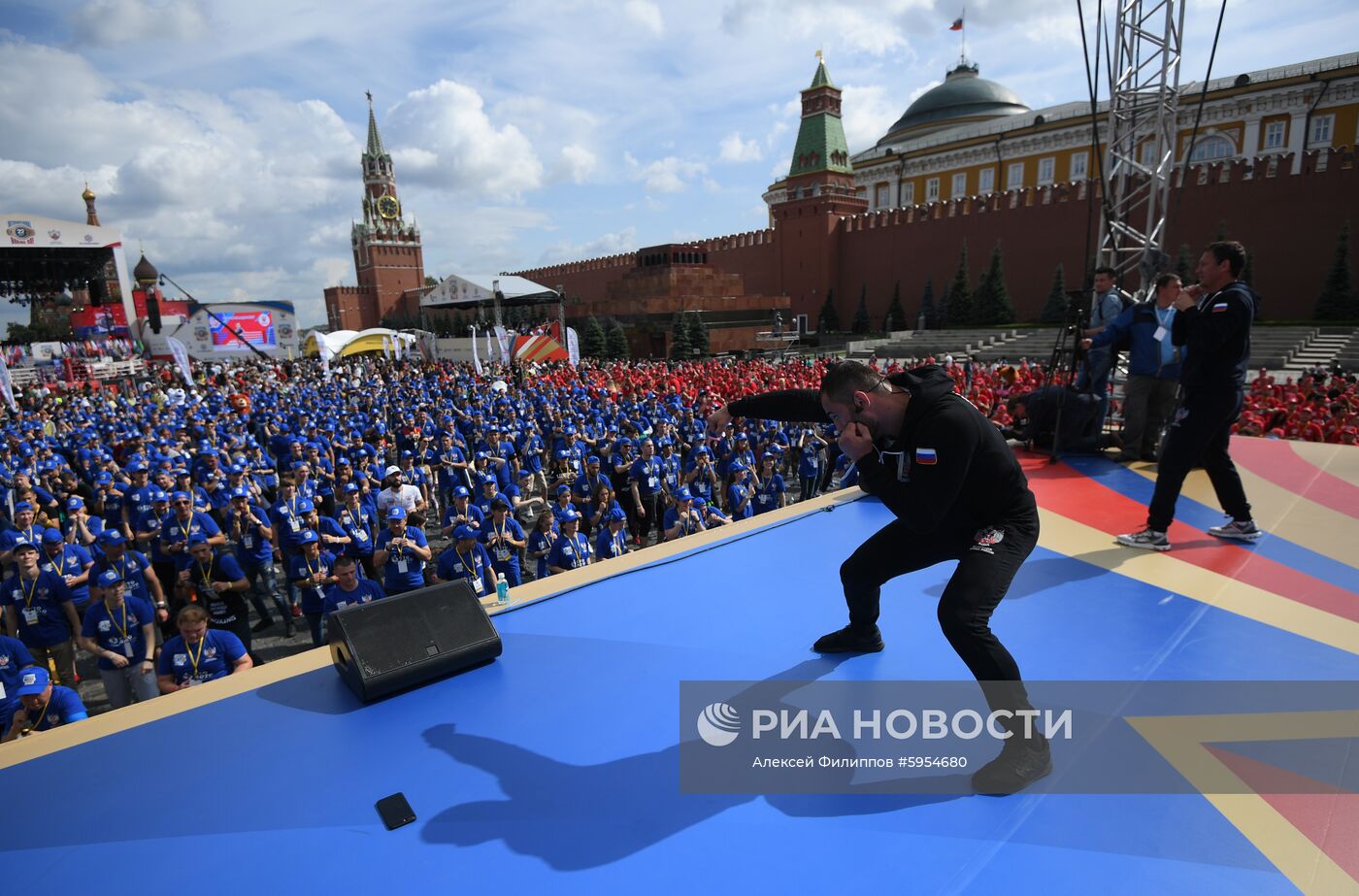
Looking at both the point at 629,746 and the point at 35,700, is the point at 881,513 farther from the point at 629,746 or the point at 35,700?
the point at 35,700

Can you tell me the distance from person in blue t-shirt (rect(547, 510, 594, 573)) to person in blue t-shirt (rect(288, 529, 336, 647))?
83.4 inches

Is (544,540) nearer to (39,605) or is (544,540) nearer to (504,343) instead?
(39,605)

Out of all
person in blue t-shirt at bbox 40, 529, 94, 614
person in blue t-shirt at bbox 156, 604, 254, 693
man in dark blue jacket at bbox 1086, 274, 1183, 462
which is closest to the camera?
person in blue t-shirt at bbox 156, 604, 254, 693

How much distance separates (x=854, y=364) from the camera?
2.28 meters

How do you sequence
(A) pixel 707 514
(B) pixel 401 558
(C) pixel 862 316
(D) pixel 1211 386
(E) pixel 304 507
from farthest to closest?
(C) pixel 862 316 < (A) pixel 707 514 < (E) pixel 304 507 < (B) pixel 401 558 < (D) pixel 1211 386

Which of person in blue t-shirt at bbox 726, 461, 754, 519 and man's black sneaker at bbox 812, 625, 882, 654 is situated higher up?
man's black sneaker at bbox 812, 625, 882, 654

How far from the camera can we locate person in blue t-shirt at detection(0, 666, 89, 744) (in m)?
4.23

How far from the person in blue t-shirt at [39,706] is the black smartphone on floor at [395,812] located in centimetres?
353

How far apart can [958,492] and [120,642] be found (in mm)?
6259

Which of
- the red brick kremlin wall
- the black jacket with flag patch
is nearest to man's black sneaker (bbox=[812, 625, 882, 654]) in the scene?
the black jacket with flag patch

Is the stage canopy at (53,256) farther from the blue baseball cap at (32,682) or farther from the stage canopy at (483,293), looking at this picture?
the blue baseball cap at (32,682)

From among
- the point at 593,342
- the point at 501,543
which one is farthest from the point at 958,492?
the point at 593,342

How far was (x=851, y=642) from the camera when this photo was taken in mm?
3053

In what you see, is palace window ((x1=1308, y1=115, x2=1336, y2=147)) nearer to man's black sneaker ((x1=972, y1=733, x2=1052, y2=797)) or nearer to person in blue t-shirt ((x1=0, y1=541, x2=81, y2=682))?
man's black sneaker ((x1=972, y1=733, x2=1052, y2=797))
